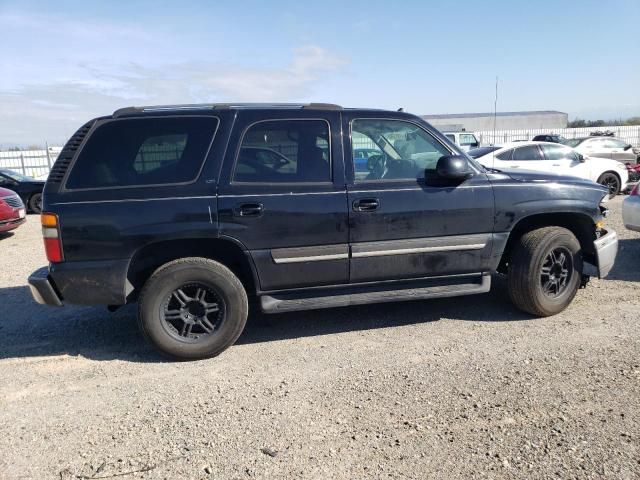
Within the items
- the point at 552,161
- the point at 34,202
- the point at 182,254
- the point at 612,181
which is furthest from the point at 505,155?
the point at 34,202

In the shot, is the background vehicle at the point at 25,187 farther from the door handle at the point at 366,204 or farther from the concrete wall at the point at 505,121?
the concrete wall at the point at 505,121

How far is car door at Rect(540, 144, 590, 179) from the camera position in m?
12.3

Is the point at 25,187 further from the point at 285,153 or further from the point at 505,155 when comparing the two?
the point at 505,155

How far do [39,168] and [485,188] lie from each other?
25321 millimetres

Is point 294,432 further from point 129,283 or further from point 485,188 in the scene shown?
point 485,188

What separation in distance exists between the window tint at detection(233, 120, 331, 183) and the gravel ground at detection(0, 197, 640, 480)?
4.75ft

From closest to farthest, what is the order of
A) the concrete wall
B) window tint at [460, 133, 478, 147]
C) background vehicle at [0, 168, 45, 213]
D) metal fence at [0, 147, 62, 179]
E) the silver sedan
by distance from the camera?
the silver sedan
background vehicle at [0, 168, 45, 213]
window tint at [460, 133, 478, 147]
metal fence at [0, 147, 62, 179]
the concrete wall

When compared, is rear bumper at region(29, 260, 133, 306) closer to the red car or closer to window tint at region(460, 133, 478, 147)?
the red car

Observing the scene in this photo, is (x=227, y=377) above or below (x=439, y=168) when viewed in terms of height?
below

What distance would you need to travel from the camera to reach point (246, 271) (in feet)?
13.8

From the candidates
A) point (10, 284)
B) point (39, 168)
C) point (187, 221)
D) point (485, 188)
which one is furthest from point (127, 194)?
point (39, 168)

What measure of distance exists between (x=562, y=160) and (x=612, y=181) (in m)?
2.01

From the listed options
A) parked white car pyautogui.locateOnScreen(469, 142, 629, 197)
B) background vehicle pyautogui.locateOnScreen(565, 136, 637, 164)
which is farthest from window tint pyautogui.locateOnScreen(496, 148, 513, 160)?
background vehicle pyautogui.locateOnScreen(565, 136, 637, 164)

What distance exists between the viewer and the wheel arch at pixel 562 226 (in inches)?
186
